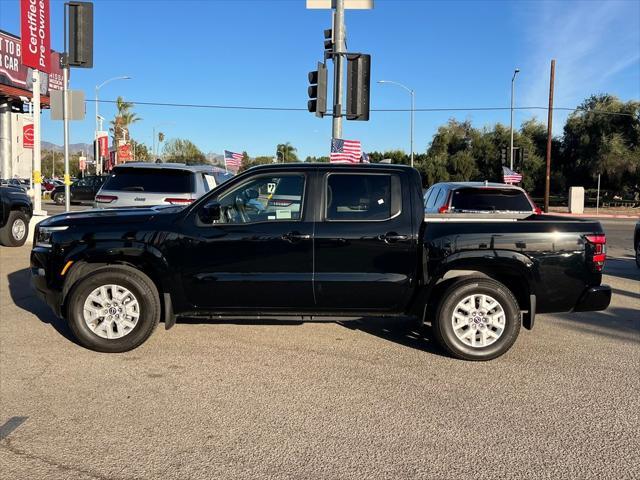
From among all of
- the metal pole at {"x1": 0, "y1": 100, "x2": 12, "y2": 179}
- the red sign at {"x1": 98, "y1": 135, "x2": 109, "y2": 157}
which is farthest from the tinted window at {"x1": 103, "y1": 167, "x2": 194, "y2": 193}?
the metal pole at {"x1": 0, "y1": 100, "x2": 12, "y2": 179}

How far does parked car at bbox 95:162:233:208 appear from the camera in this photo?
363 inches

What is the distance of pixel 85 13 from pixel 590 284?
10.4 metres

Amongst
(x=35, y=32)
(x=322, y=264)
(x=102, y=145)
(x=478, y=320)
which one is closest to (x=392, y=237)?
(x=322, y=264)

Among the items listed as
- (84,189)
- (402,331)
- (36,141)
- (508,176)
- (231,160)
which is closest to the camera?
(402,331)

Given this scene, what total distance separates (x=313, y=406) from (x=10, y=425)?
2.10 meters

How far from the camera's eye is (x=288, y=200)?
17.3ft

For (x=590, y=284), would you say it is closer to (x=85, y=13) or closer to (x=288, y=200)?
(x=288, y=200)

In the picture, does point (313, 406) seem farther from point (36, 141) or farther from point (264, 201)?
point (36, 141)

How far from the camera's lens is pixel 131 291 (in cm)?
514

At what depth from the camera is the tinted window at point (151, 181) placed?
369 inches

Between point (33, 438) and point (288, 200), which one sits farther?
point (288, 200)

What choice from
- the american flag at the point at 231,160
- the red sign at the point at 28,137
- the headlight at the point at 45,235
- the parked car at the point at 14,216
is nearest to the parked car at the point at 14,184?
the parked car at the point at 14,216

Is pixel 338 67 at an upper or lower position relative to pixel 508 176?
upper

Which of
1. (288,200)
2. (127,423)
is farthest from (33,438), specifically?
(288,200)
